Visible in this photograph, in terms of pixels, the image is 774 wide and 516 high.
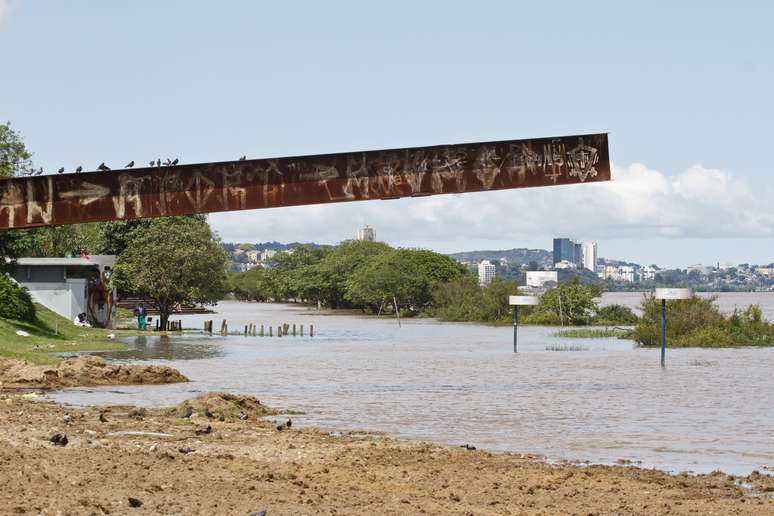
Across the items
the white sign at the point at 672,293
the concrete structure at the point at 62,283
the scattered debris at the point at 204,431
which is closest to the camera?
the scattered debris at the point at 204,431

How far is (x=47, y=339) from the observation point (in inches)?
1955

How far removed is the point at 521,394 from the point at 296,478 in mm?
18620

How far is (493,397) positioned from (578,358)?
22994 mm

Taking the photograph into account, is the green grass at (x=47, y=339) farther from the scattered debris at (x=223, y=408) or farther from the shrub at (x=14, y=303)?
the scattered debris at (x=223, y=408)

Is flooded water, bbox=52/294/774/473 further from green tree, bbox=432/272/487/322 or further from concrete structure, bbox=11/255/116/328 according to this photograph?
green tree, bbox=432/272/487/322

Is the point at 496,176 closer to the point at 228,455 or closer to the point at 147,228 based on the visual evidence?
the point at 228,455

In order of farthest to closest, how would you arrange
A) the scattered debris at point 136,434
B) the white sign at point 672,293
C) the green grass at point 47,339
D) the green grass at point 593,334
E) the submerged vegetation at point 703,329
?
1. the green grass at point 593,334
2. the submerged vegetation at point 703,329
3. the white sign at point 672,293
4. the green grass at point 47,339
5. the scattered debris at point 136,434

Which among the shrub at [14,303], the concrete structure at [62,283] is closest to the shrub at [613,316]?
the concrete structure at [62,283]

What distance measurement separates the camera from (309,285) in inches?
7146

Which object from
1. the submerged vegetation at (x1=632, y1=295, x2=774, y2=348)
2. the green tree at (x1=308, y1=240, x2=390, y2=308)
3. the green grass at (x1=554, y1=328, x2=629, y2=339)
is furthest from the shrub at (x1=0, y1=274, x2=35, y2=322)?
the green tree at (x1=308, y1=240, x2=390, y2=308)

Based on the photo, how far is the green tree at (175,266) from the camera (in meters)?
74.6

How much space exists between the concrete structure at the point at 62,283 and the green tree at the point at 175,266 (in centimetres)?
611

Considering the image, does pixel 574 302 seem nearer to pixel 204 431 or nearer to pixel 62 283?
pixel 62 283

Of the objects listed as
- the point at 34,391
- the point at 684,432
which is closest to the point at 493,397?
the point at 684,432
